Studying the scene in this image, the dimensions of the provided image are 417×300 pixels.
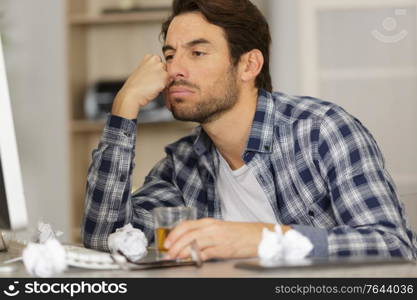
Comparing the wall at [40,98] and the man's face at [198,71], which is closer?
the man's face at [198,71]

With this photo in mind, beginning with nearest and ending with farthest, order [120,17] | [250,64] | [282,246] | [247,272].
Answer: [247,272]
[282,246]
[250,64]
[120,17]

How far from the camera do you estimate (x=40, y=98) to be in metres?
4.39

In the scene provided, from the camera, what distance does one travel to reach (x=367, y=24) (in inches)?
144

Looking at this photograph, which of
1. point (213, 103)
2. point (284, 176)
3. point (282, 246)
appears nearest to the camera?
point (282, 246)

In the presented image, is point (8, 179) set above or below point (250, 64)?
below

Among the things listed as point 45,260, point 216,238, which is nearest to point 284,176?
point 216,238

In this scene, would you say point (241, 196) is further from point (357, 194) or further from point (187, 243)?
point (187, 243)

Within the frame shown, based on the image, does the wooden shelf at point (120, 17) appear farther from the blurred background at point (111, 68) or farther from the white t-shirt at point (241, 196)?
the white t-shirt at point (241, 196)

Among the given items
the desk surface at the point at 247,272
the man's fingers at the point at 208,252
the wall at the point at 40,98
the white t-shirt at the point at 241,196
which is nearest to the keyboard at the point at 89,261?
the desk surface at the point at 247,272

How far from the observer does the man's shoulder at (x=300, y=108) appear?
72.7 inches

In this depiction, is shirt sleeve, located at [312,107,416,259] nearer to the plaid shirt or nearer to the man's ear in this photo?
the plaid shirt

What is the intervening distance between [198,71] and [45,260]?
0.85 m

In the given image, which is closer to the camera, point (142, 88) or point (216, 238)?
point (216, 238)

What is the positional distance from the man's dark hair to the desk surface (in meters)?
0.86
